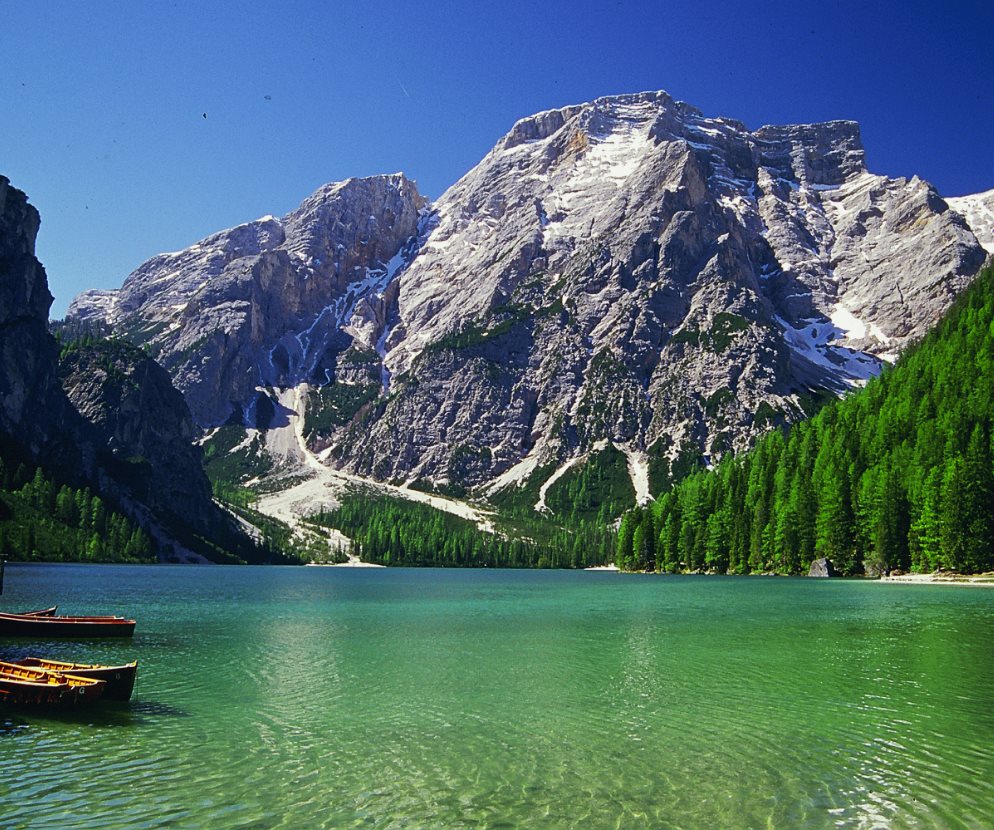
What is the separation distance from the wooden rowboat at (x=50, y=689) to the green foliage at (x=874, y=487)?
9508cm

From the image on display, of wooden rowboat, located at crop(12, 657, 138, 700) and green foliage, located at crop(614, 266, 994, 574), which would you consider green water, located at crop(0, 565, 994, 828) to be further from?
green foliage, located at crop(614, 266, 994, 574)

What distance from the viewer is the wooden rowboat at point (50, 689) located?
26.0m

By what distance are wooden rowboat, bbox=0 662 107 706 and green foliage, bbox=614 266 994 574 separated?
9508 centimetres

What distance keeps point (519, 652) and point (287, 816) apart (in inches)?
1033

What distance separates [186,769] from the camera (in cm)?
1958

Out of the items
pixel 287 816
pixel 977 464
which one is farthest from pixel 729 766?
pixel 977 464

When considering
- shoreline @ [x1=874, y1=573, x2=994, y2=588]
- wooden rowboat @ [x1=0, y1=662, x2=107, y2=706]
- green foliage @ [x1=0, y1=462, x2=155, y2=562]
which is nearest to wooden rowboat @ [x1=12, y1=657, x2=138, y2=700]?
wooden rowboat @ [x1=0, y1=662, x2=107, y2=706]

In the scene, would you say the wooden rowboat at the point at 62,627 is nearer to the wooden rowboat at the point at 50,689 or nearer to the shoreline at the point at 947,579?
the wooden rowboat at the point at 50,689

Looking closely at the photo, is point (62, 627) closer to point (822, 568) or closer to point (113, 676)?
point (113, 676)

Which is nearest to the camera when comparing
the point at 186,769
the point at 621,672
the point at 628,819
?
the point at 628,819

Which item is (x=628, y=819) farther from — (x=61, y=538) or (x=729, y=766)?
(x=61, y=538)

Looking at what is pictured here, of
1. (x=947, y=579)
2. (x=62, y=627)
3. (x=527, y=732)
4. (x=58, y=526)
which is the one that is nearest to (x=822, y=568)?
(x=947, y=579)

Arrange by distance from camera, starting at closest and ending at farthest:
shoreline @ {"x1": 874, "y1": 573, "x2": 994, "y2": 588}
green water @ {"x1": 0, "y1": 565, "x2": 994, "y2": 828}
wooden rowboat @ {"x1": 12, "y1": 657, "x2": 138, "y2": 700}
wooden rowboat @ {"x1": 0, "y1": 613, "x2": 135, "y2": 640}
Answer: green water @ {"x1": 0, "y1": 565, "x2": 994, "y2": 828} < wooden rowboat @ {"x1": 12, "y1": 657, "x2": 138, "y2": 700} < wooden rowboat @ {"x1": 0, "y1": 613, "x2": 135, "y2": 640} < shoreline @ {"x1": 874, "y1": 573, "x2": 994, "y2": 588}

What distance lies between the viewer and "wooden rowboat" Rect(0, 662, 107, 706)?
1022 inches
